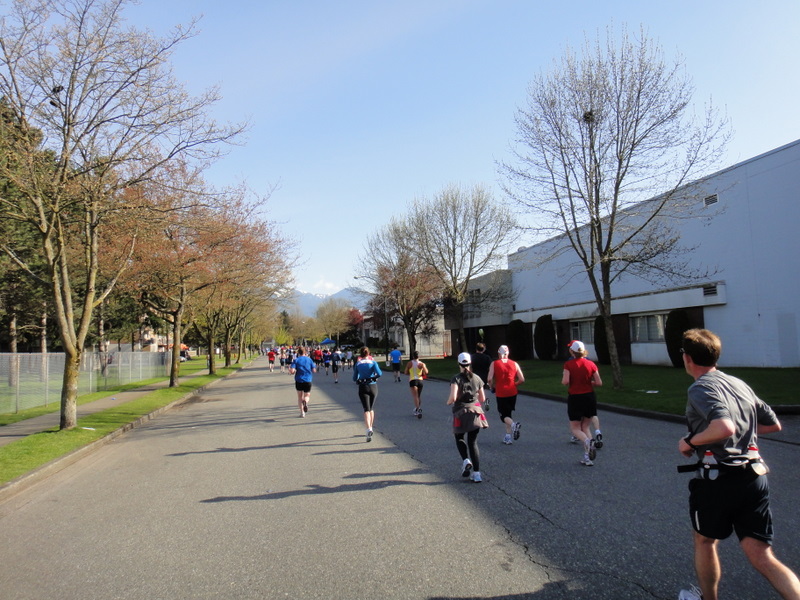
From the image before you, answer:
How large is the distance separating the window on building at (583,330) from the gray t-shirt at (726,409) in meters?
31.7

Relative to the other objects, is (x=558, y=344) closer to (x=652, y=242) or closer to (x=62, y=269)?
(x=652, y=242)

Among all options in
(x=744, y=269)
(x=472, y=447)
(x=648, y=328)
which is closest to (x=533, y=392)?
(x=744, y=269)

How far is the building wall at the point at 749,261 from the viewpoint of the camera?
20781 mm

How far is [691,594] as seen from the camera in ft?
11.8

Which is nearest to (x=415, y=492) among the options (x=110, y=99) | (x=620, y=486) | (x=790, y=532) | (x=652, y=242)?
(x=620, y=486)

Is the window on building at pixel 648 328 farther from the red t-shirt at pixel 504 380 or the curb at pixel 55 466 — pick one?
the curb at pixel 55 466

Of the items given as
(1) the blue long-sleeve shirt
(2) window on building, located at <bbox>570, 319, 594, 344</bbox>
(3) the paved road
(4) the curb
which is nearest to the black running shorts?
(3) the paved road

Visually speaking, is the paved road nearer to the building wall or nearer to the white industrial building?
the building wall

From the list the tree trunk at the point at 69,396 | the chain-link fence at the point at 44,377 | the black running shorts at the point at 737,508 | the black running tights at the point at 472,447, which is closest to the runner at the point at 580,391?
the black running tights at the point at 472,447

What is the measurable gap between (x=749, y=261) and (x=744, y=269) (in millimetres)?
374

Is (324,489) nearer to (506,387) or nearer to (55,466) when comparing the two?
(506,387)

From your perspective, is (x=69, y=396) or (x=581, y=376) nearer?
(x=581, y=376)

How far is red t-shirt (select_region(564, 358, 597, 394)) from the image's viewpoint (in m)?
8.45

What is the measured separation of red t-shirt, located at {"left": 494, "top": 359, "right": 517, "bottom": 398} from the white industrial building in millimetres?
10830
